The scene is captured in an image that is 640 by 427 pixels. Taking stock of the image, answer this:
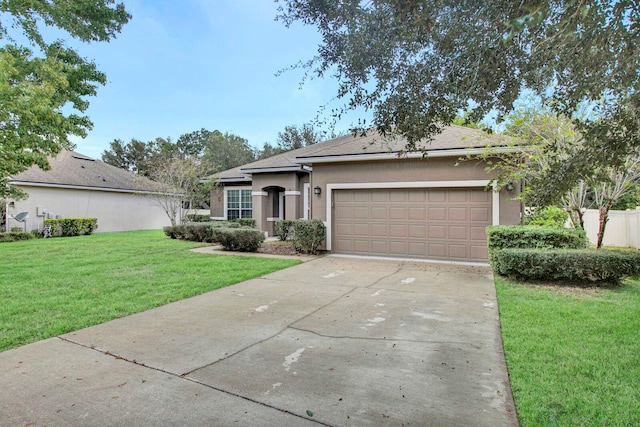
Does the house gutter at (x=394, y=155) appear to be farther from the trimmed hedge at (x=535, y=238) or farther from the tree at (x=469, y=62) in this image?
the tree at (x=469, y=62)

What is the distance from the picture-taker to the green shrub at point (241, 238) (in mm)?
12055

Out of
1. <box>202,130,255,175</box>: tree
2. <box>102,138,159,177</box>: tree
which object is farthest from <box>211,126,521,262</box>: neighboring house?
<box>102,138,159,177</box>: tree

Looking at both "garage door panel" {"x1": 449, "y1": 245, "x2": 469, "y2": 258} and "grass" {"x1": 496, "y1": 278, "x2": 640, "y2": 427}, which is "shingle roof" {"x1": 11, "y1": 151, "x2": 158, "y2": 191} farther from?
"grass" {"x1": 496, "y1": 278, "x2": 640, "y2": 427}

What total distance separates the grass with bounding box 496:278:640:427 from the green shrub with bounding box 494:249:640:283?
0.63 metres

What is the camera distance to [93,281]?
750cm

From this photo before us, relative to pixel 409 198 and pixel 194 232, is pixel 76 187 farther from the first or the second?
pixel 409 198

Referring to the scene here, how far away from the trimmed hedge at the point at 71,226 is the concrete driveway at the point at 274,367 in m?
15.7

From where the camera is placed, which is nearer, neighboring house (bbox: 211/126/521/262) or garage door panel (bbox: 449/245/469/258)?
neighboring house (bbox: 211/126/521/262)

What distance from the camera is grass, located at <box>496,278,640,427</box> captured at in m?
2.76

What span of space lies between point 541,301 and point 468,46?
4597 mm

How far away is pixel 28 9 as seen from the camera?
9352 millimetres

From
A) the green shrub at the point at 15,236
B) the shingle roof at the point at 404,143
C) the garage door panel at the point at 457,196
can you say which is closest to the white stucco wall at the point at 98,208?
the green shrub at the point at 15,236

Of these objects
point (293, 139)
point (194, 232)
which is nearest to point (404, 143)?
point (194, 232)

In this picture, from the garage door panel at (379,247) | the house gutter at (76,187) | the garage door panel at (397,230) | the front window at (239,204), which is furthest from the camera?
the front window at (239,204)
